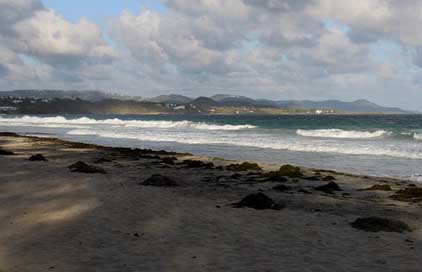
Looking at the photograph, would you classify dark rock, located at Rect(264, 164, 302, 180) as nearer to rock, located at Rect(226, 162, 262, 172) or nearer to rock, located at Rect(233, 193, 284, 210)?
rock, located at Rect(226, 162, 262, 172)

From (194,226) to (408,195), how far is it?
743cm

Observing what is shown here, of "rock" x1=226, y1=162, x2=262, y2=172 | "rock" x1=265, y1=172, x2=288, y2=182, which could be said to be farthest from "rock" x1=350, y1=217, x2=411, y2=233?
"rock" x1=226, y1=162, x2=262, y2=172

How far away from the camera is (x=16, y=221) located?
9773 mm

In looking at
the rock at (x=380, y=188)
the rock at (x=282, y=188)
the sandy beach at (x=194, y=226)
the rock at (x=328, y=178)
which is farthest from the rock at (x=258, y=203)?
the rock at (x=328, y=178)

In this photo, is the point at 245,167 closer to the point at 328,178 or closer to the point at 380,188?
the point at 328,178

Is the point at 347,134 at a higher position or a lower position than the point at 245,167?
higher

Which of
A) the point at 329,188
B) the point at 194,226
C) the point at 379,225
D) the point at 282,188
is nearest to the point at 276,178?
the point at 282,188

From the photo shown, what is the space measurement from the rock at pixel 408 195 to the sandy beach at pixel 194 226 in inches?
1.2

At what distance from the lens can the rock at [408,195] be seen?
13.7 metres

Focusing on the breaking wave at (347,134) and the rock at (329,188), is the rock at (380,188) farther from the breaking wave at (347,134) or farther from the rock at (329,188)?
the breaking wave at (347,134)

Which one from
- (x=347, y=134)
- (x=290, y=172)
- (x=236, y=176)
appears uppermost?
(x=347, y=134)

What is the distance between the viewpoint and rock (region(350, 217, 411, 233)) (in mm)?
9509

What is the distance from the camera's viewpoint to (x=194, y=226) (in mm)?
9477

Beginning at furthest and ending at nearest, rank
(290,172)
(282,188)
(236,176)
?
(290,172), (236,176), (282,188)
